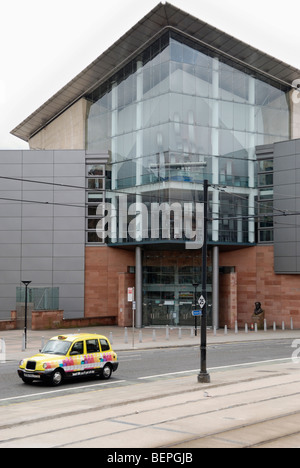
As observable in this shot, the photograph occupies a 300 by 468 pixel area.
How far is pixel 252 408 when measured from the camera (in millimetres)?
16891

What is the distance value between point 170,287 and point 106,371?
32.8 metres

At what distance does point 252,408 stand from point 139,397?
11.7 feet

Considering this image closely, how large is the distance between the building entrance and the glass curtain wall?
434 cm

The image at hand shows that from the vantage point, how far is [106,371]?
23203 mm

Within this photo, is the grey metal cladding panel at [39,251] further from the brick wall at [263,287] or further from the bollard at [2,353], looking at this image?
the bollard at [2,353]

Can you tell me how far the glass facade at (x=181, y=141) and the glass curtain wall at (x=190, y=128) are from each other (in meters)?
0.09

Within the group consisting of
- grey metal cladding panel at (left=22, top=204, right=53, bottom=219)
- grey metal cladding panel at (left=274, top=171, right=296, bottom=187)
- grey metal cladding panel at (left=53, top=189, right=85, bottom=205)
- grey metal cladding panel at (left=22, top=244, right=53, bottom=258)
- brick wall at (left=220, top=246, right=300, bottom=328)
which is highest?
grey metal cladding panel at (left=274, top=171, right=296, bottom=187)

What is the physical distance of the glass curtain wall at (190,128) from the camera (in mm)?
51312

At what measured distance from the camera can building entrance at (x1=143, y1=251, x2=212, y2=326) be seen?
55.5 m

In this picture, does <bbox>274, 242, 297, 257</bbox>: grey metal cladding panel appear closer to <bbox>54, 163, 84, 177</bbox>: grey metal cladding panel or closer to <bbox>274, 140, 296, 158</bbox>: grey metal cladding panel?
<bbox>274, 140, 296, 158</bbox>: grey metal cladding panel

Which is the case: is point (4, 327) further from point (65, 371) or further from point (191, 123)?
point (65, 371)

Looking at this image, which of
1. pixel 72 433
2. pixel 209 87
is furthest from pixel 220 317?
pixel 72 433

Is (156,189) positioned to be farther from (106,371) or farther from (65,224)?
(106,371)

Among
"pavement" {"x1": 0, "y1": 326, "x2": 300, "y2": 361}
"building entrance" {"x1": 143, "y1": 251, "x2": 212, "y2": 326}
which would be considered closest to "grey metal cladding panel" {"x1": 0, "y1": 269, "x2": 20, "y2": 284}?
"pavement" {"x1": 0, "y1": 326, "x2": 300, "y2": 361}
